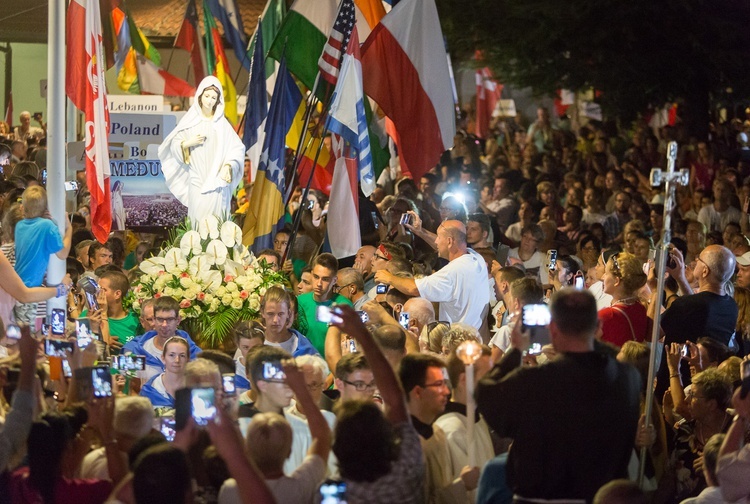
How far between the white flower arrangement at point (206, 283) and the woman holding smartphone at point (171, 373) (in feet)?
7.76

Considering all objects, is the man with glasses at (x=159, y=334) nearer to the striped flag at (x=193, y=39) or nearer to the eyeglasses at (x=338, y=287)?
the eyeglasses at (x=338, y=287)

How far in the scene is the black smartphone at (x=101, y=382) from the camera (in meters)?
5.89

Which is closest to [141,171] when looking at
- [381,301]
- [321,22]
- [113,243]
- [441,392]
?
[113,243]

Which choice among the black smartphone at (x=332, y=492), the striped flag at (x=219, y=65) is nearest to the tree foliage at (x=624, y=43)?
the striped flag at (x=219, y=65)

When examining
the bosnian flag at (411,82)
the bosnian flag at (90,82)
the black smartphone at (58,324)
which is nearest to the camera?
the black smartphone at (58,324)

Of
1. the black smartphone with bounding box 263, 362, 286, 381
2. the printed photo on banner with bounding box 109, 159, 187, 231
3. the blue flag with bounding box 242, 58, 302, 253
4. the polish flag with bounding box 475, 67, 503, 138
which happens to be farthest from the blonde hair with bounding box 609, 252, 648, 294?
the polish flag with bounding box 475, 67, 503, 138

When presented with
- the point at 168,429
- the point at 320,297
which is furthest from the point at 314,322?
the point at 168,429

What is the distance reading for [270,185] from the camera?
13000mm

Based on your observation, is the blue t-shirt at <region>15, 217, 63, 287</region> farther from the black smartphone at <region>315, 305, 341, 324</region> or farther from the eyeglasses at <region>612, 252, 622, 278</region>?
the black smartphone at <region>315, 305, 341, 324</region>

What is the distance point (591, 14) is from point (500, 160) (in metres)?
2.89

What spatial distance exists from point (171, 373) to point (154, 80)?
1384 centimetres

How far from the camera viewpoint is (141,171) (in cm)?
1416

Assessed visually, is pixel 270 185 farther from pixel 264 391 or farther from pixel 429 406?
pixel 429 406

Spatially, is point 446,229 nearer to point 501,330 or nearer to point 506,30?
point 501,330
